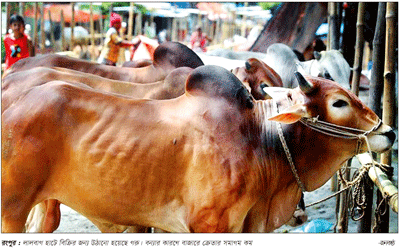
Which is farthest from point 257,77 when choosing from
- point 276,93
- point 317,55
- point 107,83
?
point 276,93

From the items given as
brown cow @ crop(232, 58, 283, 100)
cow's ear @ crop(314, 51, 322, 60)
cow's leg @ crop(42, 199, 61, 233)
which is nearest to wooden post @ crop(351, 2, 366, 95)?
brown cow @ crop(232, 58, 283, 100)

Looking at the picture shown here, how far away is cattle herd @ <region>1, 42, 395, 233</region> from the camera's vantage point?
2754mm

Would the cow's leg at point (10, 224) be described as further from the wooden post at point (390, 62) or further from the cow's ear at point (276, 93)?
the wooden post at point (390, 62)

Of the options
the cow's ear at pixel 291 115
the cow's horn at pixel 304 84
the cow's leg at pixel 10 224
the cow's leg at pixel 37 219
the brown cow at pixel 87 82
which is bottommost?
the cow's leg at pixel 37 219

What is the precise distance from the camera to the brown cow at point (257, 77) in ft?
16.0

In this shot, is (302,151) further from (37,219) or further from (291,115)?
(37,219)

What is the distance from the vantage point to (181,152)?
2811 mm

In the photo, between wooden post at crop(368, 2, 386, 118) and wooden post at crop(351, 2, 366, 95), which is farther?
wooden post at crop(351, 2, 366, 95)

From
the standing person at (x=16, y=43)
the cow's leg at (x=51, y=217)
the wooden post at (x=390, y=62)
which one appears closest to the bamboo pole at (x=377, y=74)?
the wooden post at (x=390, y=62)

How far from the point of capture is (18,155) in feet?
9.56

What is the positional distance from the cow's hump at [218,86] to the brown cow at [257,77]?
188 cm

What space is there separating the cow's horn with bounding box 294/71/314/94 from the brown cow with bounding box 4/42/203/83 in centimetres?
198

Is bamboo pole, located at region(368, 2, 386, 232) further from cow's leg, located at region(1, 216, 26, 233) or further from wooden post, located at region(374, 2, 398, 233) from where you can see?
cow's leg, located at region(1, 216, 26, 233)

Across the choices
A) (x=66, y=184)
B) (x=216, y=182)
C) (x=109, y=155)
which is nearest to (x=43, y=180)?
(x=66, y=184)
